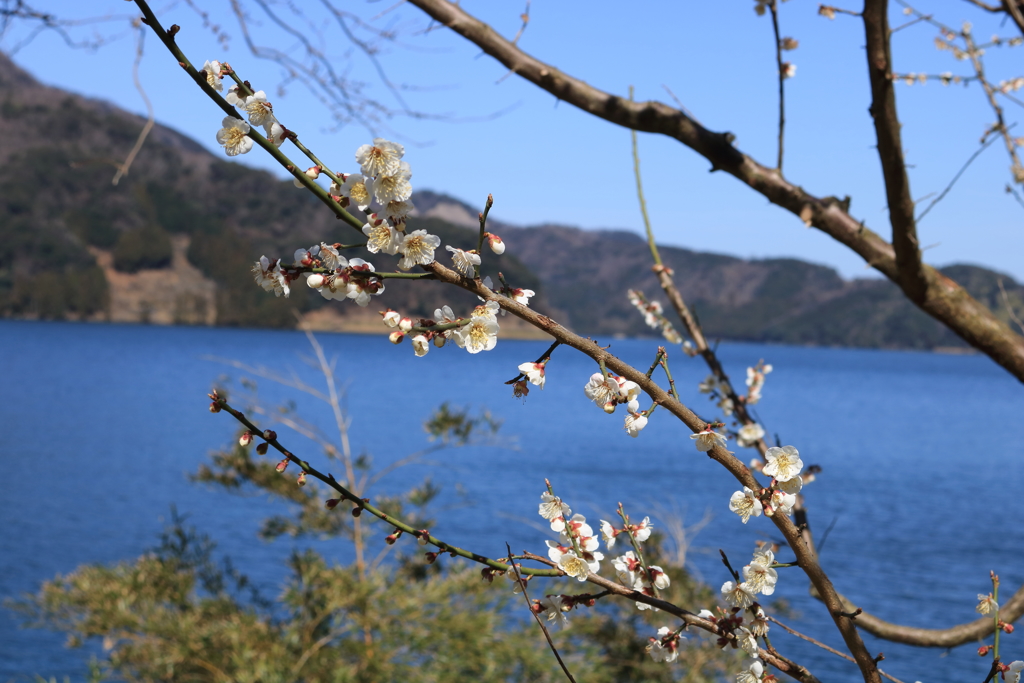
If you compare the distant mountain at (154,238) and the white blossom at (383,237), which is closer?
the white blossom at (383,237)

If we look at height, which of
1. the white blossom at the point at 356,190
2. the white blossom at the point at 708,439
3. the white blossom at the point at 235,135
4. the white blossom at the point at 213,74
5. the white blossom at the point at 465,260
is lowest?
the white blossom at the point at 708,439

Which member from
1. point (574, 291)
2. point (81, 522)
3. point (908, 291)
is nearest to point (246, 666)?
point (908, 291)

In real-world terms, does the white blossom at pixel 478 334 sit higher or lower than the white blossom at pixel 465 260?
lower

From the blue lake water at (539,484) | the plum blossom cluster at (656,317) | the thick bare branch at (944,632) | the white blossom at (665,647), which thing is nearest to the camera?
the white blossom at (665,647)

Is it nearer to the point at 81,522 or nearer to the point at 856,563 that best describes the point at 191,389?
A: the point at 81,522

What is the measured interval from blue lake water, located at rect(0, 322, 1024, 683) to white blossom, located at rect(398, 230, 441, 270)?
1.50 metres

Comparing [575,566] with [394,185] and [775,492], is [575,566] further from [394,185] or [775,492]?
[394,185]

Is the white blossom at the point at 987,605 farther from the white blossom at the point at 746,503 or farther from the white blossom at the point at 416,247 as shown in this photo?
the white blossom at the point at 416,247

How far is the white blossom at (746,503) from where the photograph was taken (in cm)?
97

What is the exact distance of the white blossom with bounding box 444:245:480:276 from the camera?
0.79 m

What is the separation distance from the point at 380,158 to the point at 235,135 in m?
0.15

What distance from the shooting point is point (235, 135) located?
815 millimetres

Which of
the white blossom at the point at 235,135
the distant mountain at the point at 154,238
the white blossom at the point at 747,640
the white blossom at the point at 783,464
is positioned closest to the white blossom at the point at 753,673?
the white blossom at the point at 747,640

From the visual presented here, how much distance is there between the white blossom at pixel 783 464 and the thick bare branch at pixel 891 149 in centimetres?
58
